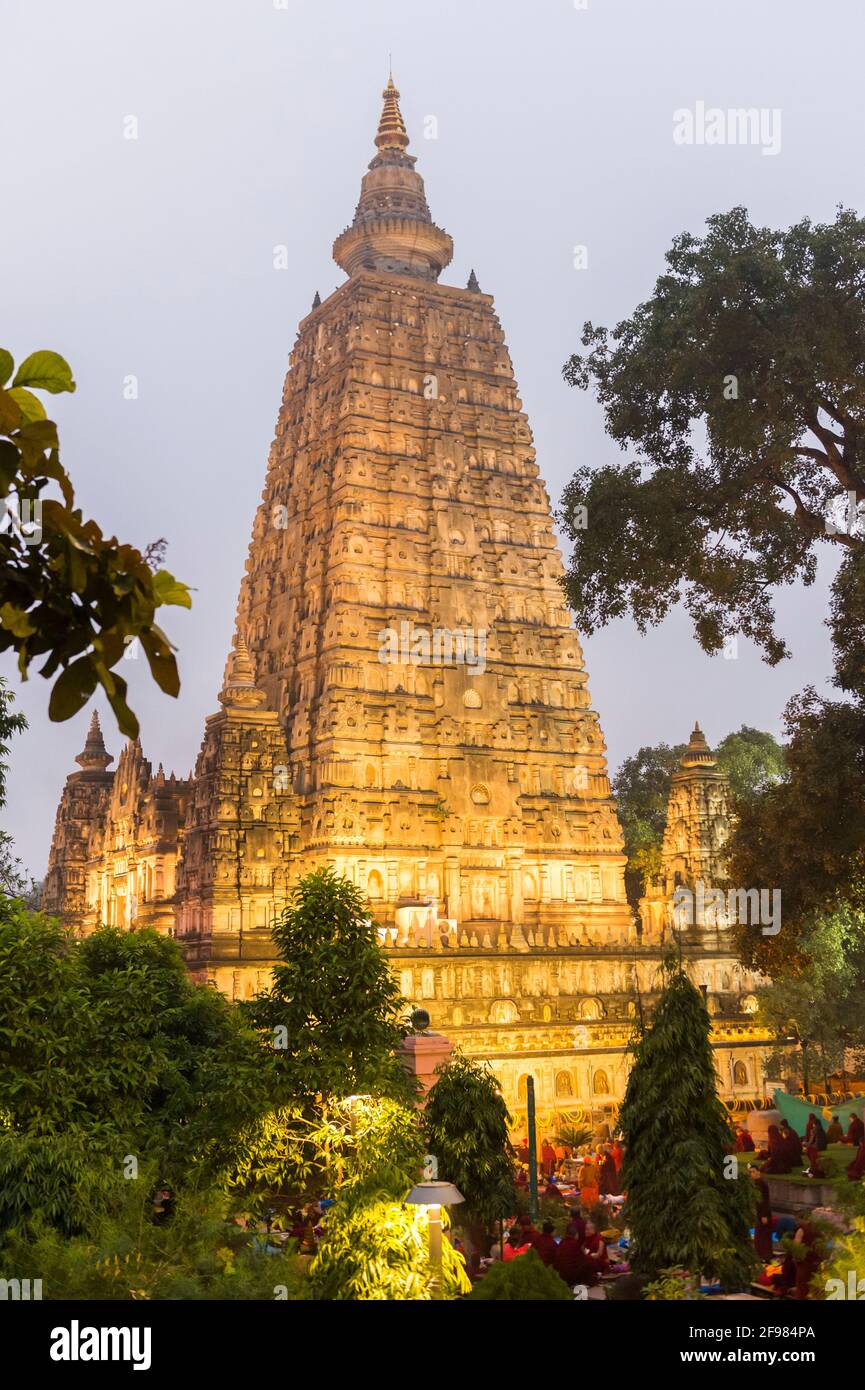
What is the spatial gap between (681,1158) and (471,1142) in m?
3.21

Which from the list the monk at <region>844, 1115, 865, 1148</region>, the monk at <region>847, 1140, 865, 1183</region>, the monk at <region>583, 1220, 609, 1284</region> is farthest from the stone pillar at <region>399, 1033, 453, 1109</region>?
the monk at <region>844, 1115, 865, 1148</region>

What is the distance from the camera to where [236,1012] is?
20.4m

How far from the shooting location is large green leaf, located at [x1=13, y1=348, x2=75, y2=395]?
145 inches

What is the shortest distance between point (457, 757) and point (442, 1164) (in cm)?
3025

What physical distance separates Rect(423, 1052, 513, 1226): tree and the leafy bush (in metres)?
6.62

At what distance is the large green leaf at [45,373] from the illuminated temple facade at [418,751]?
3820cm

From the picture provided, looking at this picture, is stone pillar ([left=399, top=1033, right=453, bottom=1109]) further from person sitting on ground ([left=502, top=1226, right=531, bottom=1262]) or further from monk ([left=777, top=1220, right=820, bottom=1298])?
monk ([left=777, top=1220, right=820, bottom=1298])

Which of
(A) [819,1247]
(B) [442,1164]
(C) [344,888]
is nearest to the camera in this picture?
(A) [819,1247]

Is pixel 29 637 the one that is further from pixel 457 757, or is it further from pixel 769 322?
pixel 457 757

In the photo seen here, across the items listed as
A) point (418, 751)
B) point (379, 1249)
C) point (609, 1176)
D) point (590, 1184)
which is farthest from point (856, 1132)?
point (418, 751)

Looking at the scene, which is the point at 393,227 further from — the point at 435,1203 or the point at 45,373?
the point at 45,373

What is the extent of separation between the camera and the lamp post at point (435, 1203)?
13.4 meters

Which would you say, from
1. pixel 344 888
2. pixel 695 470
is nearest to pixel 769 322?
pixel 695 470
